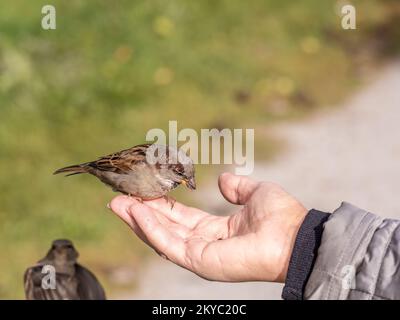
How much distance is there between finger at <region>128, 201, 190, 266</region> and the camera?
4230mm

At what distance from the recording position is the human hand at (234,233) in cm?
400

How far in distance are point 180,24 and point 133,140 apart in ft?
11.8

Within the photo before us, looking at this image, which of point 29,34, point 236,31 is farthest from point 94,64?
point 236,31

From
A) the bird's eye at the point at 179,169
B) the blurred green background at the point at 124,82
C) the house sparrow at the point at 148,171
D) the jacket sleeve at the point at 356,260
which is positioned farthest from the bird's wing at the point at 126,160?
the blurred green background at the point at 124,82

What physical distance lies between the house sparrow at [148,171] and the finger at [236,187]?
30cm

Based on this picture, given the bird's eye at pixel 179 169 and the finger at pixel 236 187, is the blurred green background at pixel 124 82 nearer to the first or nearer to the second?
the bird's eye at pixel 179 169

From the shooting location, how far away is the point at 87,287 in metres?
5.57

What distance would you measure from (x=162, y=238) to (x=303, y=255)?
936mm

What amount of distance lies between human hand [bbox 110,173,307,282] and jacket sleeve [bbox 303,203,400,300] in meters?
0.56

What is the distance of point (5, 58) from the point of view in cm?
1040

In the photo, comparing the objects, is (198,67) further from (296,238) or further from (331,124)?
(296,238)

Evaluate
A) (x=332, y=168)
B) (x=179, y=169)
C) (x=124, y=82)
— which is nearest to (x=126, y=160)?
(x=179, y=169)

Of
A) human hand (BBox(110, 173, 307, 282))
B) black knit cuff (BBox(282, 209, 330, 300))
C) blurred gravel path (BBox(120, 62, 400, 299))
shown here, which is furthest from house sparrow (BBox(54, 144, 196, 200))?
blurred gravel path (BBox(120, 62, 400, 299))
